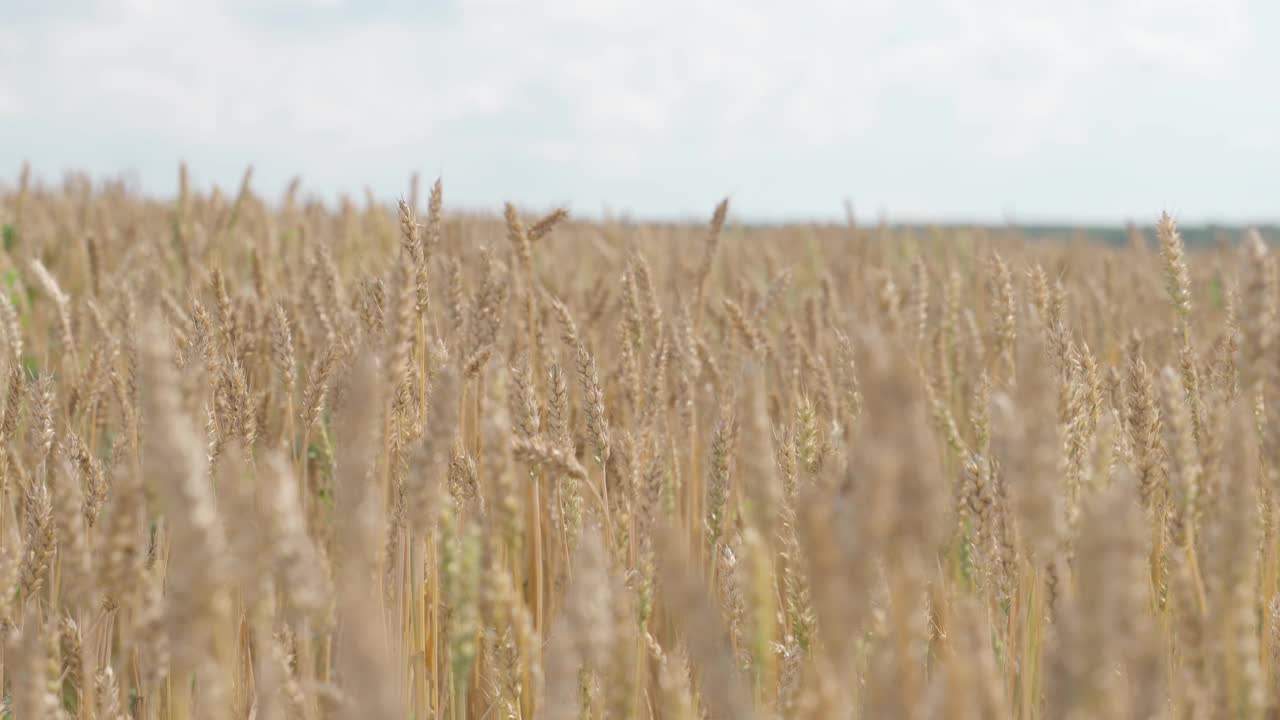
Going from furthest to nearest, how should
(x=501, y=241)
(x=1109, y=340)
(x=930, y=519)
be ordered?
(x=501, y=241) → (x=1109, y=340) → (x=930, y=519)

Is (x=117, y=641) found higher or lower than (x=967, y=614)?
lower

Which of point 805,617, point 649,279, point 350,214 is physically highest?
point 350,214

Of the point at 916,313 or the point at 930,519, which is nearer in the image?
the point at 930,519

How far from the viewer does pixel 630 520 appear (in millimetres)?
1608

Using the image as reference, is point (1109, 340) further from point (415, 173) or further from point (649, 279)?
point (415, 173)

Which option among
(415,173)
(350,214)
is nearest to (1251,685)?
(415,173)

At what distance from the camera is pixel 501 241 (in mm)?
5449

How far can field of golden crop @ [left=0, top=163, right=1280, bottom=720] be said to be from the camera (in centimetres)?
64

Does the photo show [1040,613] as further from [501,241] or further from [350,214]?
[501,241]

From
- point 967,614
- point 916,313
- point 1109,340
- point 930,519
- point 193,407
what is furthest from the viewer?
point 1109,340

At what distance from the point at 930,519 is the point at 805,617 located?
81 cm

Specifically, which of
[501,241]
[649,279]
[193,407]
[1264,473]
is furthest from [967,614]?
[501,241]

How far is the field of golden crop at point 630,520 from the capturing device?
638 millimetres

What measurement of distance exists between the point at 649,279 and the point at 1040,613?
4.10 ft
